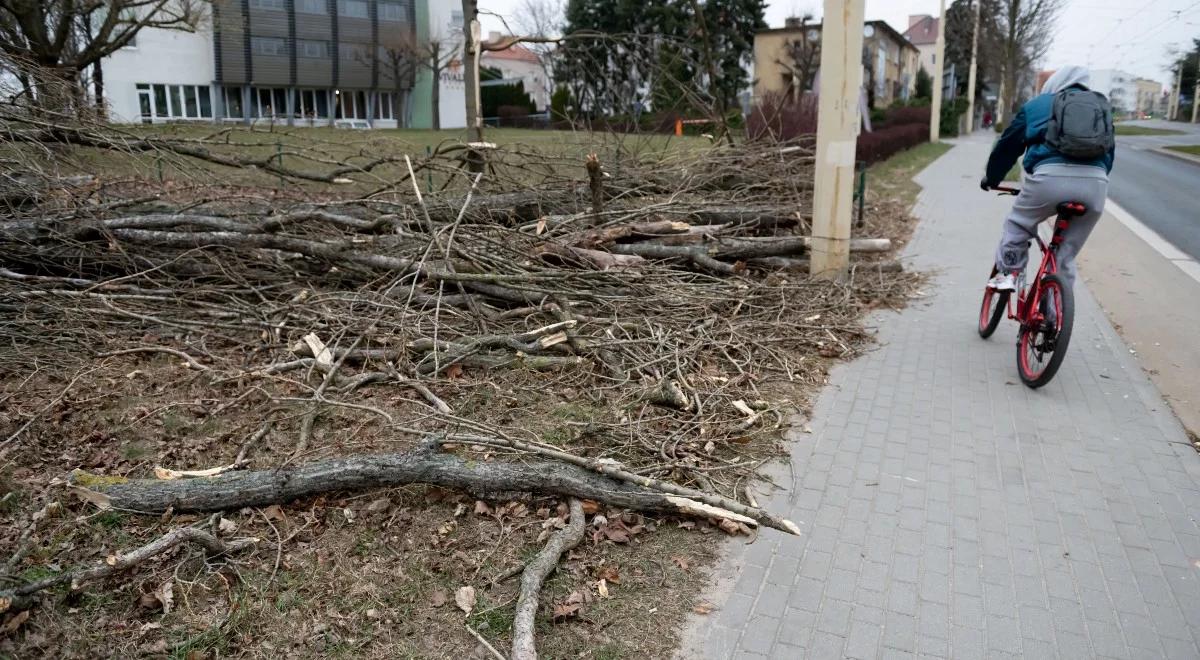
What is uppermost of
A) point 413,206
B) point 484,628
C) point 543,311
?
point 413,206

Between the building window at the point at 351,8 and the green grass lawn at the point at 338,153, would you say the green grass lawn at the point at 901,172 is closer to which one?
the green grass lawn at the point at 338,153

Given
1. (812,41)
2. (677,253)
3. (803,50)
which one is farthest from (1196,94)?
(677,253)

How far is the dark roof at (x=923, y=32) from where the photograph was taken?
97062 mm

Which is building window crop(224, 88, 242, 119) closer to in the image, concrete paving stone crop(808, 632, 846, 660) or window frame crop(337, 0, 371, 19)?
window frame crop(337, 0, 371, 19)

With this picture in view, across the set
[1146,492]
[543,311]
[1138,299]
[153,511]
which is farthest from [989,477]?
[1138,299]

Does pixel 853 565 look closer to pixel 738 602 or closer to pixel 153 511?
pixel 738 602

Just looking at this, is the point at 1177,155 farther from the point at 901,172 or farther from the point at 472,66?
the point at 472,66

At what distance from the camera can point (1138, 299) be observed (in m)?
7.50

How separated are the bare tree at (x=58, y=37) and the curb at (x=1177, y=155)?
27341 millimetres

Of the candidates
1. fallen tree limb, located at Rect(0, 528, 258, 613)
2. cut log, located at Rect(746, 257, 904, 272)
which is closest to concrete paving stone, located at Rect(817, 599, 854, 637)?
fallen tree limb, located at Rect(0, 528, 258, 613)

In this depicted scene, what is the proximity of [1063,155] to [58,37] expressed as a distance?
66.6 ft

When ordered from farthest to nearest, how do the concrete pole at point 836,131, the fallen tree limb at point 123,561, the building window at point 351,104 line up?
the building window at point 351,104
the concrete pole at point 836,131
the fallen tree limb at point 123,561

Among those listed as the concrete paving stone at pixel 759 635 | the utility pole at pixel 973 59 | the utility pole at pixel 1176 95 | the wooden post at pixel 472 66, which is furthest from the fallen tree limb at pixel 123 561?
the utility pole at pixel 1176 95

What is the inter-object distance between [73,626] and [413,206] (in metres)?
5.09
